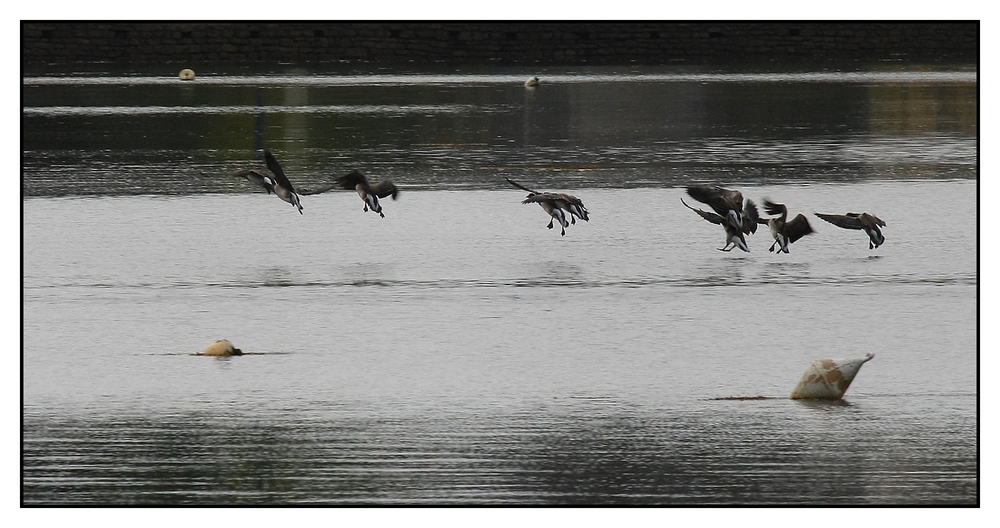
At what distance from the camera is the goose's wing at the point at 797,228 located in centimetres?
931

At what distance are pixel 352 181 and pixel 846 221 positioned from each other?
356 cm

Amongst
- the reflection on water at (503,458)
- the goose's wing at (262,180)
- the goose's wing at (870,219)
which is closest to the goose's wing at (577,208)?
the goose's wing at (870,219)

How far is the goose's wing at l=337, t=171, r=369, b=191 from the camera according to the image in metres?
10.5

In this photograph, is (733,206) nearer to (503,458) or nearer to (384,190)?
(384,190)

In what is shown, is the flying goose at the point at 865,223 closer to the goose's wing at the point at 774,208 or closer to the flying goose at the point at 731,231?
the goose's wing at the point at 774,208

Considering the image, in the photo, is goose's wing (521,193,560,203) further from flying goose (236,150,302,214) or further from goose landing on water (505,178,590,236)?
flying goose (236,150,302,214)

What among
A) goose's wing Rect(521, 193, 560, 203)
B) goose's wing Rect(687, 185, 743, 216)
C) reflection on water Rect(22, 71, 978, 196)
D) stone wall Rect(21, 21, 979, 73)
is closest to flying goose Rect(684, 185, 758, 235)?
goose's wing Rect(687, 185, 743, 216)

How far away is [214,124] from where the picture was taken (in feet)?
53.1

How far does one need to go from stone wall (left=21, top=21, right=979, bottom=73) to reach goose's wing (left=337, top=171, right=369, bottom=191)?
599 inches

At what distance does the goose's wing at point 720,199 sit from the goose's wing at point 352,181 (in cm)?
238

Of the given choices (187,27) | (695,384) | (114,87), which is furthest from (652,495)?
(187,27)

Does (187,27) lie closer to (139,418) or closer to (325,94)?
(325,94)

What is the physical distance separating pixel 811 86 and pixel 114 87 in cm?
999

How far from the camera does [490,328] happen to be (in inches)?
295
